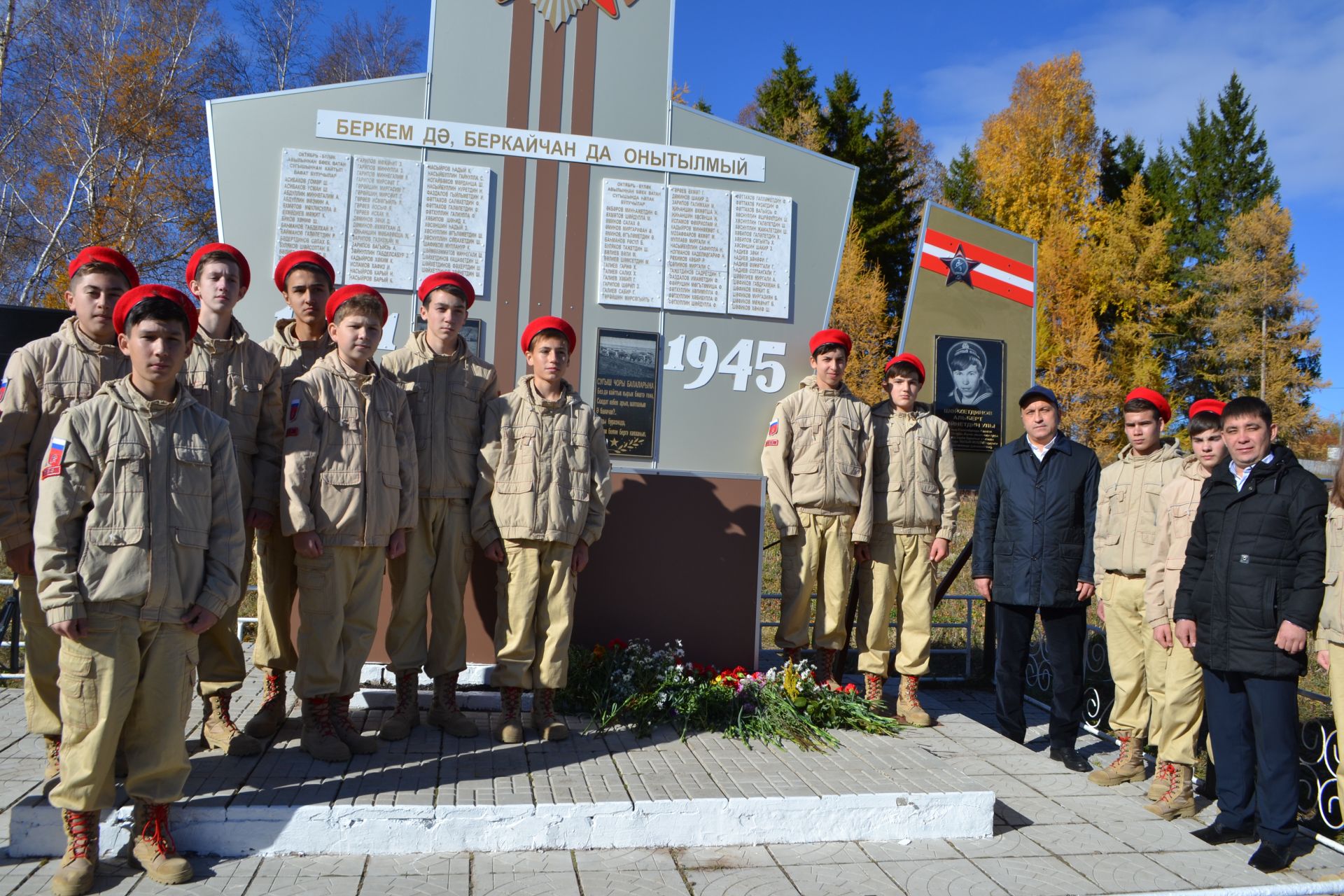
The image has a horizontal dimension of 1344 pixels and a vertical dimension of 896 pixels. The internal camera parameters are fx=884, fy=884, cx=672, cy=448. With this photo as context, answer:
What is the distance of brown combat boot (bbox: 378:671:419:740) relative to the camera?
418 centimetres

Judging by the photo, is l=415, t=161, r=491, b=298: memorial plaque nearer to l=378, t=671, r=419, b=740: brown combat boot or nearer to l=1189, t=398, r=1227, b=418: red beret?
l=378, t=671, r=419, b=740: brown combat boot

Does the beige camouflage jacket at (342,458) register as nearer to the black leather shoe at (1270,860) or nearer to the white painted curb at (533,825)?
the white painted curb at (533,825)

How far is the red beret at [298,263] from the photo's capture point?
4312 mm

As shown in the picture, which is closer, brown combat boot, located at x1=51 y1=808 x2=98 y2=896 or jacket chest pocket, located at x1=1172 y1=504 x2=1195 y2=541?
brown combat boot, located at x1=51 y1=808 x2=98 y2=896

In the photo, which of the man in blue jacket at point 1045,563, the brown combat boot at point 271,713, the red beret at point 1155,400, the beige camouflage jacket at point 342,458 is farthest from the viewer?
the man in blue jacket at point 1045,563

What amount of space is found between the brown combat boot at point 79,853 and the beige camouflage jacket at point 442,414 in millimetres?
1825

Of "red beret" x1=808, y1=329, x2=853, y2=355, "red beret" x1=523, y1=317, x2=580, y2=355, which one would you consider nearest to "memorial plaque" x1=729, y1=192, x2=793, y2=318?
"red beret" x1=808, y1=329, x2=853, y2=355

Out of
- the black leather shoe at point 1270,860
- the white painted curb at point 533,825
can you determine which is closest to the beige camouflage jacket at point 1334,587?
the black leather shoe at point 1270,860

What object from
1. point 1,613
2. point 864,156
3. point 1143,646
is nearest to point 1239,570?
point 1143,646

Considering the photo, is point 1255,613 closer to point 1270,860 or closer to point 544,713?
point 1270,860

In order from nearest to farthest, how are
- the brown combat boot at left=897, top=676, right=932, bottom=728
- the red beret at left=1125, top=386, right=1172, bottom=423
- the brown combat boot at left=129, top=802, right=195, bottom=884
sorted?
the brown combat boot at left=129, top=802, right=195, bottom=884, the red beret at left=1125, top=386, right=1172, bottom=423, the brown combat boot at left=897, top=676, right=932, bottom=728

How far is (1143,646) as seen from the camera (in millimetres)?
4609

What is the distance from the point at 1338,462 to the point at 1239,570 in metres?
0.57

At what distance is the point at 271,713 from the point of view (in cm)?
413
